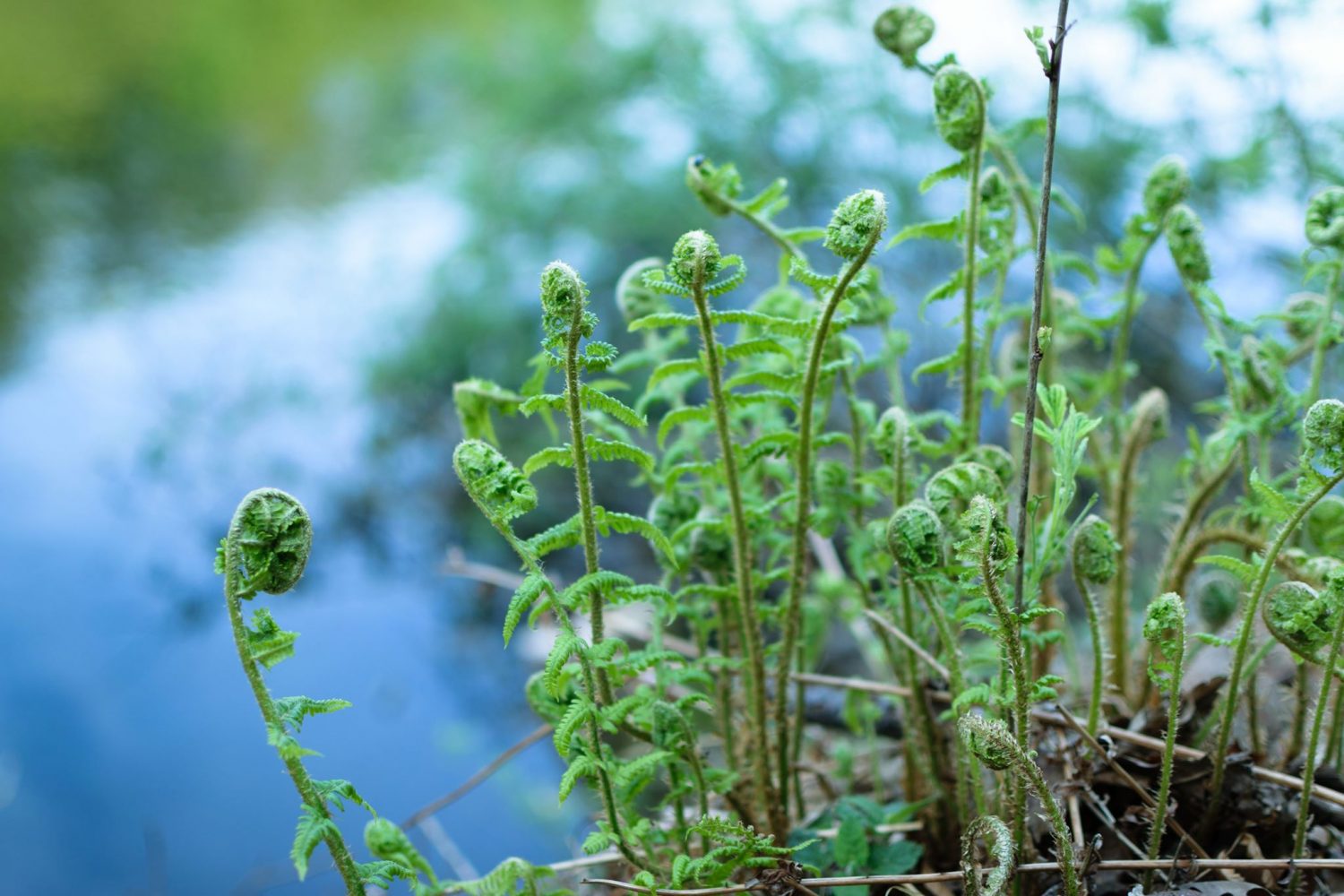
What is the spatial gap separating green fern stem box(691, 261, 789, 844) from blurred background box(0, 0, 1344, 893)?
110cm

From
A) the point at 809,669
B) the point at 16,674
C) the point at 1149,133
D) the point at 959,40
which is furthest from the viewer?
the point at 1149,133

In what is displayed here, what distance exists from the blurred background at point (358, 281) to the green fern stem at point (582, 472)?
126cm

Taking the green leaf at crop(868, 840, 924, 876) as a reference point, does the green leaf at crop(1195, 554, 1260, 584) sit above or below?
above

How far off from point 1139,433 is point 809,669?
41 cm

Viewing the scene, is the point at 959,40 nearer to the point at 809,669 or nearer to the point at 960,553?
the point at 809,669

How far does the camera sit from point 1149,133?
2.29 m

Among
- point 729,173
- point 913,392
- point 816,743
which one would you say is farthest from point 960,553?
point 913,392

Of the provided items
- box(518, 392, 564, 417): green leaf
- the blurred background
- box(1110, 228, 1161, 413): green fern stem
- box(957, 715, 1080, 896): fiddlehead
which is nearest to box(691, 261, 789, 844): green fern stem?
box(518, 392, 564, 417): green leaf

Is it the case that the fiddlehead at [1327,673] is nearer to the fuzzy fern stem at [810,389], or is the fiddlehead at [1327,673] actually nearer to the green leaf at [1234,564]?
the green leaf at [1234,564]

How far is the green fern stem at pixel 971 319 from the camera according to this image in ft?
2.66

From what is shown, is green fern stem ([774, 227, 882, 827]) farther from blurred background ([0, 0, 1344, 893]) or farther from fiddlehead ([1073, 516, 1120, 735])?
blurred background ([0, 0, 1344, 893])

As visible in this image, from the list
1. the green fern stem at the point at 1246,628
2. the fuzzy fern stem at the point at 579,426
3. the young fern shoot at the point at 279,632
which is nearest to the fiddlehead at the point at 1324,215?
the green fern stem at the point at 1246,628

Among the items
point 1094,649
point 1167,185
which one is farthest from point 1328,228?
point 1094,649

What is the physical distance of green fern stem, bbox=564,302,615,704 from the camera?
631 millimetres
